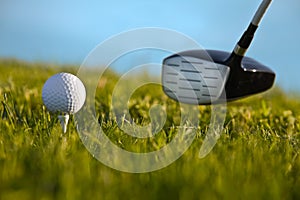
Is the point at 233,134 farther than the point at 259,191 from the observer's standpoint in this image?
Yes

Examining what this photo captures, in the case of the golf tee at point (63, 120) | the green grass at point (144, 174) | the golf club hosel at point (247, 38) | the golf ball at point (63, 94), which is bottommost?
the golf tee at point (63, 120)

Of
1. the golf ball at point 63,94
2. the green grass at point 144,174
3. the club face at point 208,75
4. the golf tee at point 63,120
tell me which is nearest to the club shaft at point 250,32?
the club face at point 208,75

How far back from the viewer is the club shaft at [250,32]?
11.1 ft

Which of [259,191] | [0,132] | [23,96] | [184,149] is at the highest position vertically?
[259,191]

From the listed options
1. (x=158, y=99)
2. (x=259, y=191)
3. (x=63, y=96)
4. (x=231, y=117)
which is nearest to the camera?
(x=259, y=191)

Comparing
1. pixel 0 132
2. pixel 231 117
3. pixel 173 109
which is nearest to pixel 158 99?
pixel 173 109

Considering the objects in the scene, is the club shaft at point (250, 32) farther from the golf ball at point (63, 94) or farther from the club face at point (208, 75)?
the golf ball at point (63, 94)

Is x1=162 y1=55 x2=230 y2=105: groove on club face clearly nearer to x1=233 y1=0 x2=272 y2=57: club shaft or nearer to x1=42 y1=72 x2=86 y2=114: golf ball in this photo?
x1=233 y1=0 x2=272 y2=57: club shaft

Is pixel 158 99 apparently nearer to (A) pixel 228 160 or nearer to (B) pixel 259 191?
(A) pixel 228 160

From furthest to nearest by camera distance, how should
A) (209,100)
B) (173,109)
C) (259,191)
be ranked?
(173,109) < (209,100) < (259,191)

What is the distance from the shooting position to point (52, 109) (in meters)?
3.23

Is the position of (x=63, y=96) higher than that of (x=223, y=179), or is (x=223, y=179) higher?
(x=223, y=179)

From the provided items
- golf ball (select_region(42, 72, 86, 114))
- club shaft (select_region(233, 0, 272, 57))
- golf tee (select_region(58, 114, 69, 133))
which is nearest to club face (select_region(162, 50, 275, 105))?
club shaft (select_region(233, 0, 272, 57))

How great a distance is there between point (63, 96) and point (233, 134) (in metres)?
1.32
